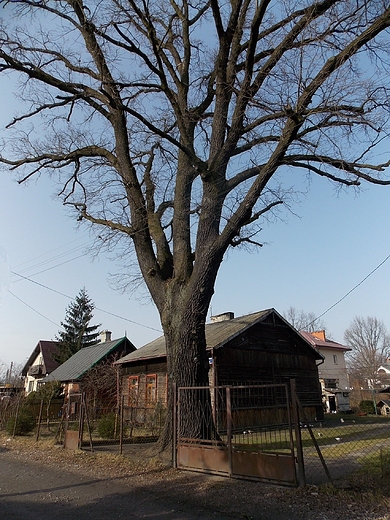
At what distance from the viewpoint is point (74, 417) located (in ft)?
69.7

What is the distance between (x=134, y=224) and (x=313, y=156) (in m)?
4.59

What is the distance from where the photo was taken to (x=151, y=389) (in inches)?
845

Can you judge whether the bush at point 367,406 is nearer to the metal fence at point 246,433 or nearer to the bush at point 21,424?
the metal fence at point 246,433

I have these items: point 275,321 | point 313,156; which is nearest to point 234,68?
point 313,156

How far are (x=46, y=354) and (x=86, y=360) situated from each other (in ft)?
44.7

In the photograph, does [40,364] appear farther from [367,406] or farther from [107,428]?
[107,428]

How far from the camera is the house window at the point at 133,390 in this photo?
72.2 feet

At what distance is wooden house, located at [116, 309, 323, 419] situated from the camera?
60.7 feet

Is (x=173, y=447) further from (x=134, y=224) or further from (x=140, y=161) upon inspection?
(x=140, y=161)

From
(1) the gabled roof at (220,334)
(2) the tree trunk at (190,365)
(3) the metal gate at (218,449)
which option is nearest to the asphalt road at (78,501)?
(3) the metal gate at (218,449)

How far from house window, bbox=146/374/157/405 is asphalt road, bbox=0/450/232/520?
41.1ft

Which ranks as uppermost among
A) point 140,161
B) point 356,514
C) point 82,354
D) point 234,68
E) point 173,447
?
point 234,68

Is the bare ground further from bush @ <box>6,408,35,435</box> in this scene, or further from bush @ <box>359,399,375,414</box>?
bush @ <box>359,399,375,414</box>

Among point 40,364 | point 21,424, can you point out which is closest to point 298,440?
point 21,424
